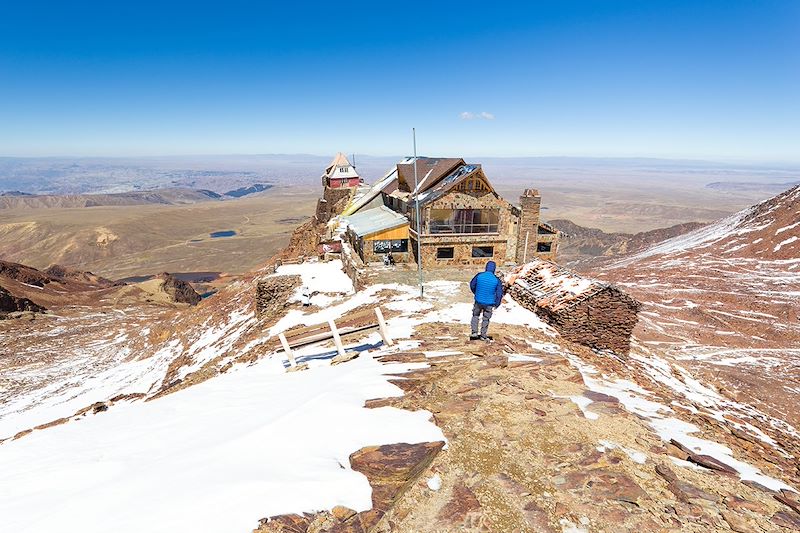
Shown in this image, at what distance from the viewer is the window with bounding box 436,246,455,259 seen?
2941 cm

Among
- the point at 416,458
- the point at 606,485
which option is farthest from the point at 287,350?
the point at 606,485

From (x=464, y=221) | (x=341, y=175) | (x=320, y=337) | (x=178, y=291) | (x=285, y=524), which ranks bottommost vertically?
(x=178, y=291)

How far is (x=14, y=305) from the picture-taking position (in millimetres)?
37781

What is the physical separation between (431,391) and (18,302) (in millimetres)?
49070

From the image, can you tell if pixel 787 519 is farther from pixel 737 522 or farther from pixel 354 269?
pixel 354 269

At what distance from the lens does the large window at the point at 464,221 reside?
29422 mm

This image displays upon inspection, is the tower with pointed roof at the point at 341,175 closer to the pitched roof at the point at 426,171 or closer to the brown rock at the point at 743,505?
the pitched roof at the point at 426,171

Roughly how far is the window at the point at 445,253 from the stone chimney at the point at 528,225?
215 inches

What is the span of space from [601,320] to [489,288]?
619 centimetres

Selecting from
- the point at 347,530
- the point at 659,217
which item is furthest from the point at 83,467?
the point at 659,217

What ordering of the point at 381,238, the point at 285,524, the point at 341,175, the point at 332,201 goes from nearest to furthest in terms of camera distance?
the point at 285,524, the point at 381,238, the point at 332,201, the point at 341,175

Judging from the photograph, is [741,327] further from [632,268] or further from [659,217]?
[659,217]

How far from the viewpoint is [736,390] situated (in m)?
17.4

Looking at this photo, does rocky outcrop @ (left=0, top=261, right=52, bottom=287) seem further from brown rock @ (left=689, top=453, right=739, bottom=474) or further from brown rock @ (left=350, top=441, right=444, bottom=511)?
brown rock @ (left=689, top=453, right=739, bottom=474)
